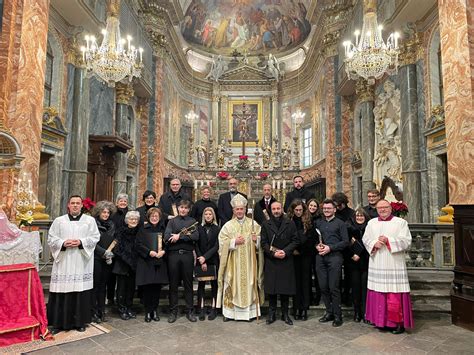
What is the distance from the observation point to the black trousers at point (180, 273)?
524 centimetres

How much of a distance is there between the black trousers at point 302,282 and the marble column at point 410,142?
5.32 m

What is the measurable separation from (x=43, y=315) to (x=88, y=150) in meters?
7.26

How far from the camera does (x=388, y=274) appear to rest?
4.77 metres

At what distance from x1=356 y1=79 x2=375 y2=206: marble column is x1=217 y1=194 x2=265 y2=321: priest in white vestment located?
846 centimetres

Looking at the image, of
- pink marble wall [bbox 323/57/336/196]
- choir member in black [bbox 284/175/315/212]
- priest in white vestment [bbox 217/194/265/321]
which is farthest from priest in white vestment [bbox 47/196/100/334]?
pink marble wall [bbox 323/57/336/196]

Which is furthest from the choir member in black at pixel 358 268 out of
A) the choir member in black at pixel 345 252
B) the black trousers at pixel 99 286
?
the black trousers at pixel 99 286

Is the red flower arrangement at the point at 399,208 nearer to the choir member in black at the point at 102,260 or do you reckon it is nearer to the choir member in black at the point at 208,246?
the choir member in black at the point at 208,246

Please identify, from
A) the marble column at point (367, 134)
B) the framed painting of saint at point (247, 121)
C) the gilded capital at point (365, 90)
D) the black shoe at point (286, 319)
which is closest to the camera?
the black shoe at point (286, 319)

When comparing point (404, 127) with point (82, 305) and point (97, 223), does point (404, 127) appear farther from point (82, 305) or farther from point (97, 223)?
point (82, 305)

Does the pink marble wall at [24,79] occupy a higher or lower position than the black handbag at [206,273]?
higher

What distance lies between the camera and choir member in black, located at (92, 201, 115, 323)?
516 centimetres

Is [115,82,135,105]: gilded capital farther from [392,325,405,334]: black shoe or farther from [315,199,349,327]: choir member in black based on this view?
[392,325,405,334]: black shoe

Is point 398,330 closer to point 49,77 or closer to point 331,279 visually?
point 331,279

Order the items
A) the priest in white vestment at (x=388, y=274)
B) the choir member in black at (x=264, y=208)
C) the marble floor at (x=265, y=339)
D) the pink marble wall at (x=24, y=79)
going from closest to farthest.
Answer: the marble floor at (x=265, y=339) < the priest in white vestment at (x=388, y=274) < the choir member in black at (x=264, y=208) < the pink marble wall at (x=24, y=79)
